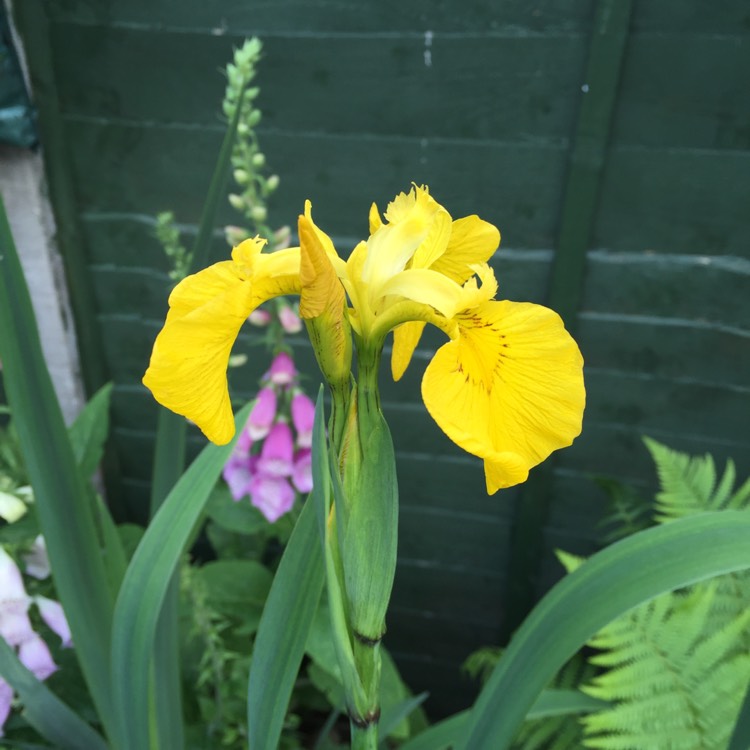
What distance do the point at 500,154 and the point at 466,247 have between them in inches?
27.0

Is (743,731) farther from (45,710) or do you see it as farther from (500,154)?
(500,154)

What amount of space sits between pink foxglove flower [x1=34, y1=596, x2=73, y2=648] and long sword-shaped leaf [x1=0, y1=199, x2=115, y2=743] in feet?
0.61

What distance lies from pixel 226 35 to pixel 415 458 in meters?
0.84

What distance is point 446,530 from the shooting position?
4.85 ft

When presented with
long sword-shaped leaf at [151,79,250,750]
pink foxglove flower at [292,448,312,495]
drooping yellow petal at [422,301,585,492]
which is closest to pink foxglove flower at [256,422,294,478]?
pink foxglove flower at [292,448,312,495]

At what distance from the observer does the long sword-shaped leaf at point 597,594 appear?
45 cm

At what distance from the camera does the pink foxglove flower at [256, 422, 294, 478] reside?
100 centimetres

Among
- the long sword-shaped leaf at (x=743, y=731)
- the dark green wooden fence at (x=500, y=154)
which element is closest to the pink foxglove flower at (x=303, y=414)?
the dark green wooden fence at (x=500, y=154)

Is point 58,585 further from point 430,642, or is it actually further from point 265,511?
point 430,642

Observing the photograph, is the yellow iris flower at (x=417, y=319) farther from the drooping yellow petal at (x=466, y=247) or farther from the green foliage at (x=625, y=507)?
the green foliage at (x=625, y=507)

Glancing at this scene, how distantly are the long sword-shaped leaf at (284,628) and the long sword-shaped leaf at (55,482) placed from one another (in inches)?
7.5

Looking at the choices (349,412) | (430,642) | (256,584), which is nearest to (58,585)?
(349,412)

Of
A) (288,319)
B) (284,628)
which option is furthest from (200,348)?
(288,319)

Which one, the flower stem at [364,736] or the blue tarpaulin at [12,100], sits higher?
the blue tarpaulin at [12,100]
